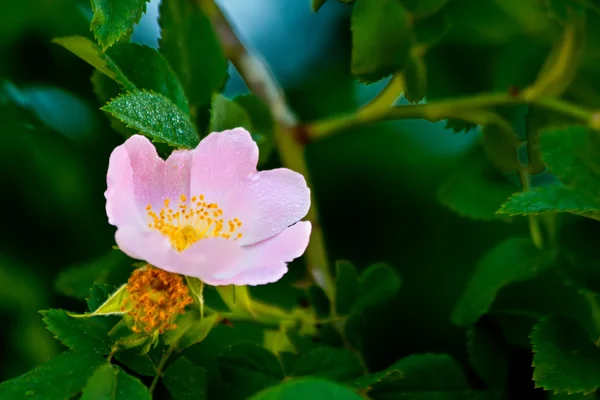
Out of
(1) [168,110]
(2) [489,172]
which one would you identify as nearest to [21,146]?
(1) [168,110]

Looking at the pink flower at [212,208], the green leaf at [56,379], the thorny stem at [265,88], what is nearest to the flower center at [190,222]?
the pink flower at [212,208]

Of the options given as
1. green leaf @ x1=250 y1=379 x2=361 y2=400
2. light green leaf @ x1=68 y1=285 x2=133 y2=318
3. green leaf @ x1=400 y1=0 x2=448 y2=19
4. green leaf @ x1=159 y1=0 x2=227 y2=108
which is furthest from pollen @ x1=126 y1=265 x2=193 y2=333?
green leaf @ x1=400 y1=0 x2=448 y2=19

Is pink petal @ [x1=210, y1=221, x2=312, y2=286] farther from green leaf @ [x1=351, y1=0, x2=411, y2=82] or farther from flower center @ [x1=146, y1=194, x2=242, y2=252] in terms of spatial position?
green leaf @ [x1=351, y1=0, x2=411, y2=82]

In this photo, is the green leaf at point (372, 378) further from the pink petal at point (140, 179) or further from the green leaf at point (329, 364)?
the pink petal at point (140, 179)

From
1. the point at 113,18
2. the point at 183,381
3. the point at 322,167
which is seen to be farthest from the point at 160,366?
the point at 322,167

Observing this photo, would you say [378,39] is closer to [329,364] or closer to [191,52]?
[191,52]
